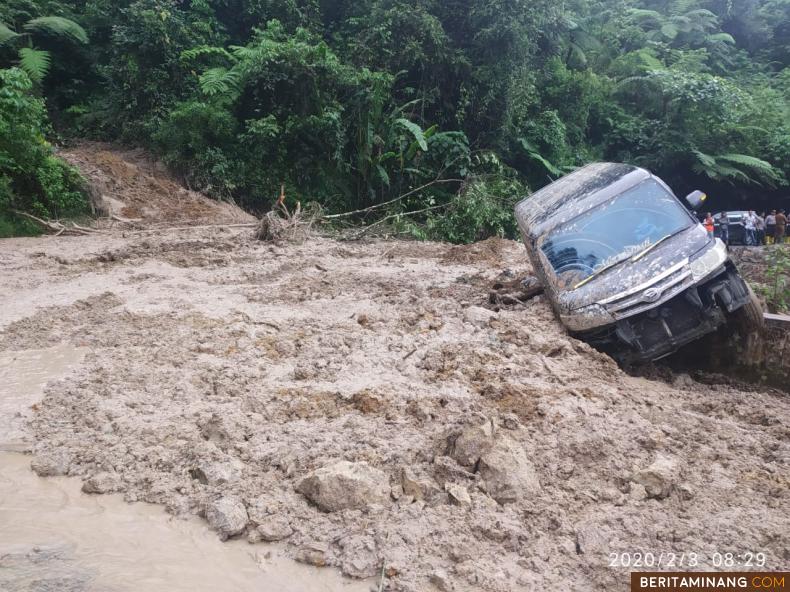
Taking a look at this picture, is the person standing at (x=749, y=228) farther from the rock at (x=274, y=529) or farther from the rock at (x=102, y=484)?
the rock at (x=102, y=484)

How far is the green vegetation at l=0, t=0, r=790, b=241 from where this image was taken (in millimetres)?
14367

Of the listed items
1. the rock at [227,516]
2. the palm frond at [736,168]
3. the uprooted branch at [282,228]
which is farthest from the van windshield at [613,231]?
the palm frond at [736,168]

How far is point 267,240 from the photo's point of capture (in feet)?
37.5

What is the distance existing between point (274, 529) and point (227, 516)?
0.88 ft

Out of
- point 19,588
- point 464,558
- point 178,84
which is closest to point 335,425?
point 464,558

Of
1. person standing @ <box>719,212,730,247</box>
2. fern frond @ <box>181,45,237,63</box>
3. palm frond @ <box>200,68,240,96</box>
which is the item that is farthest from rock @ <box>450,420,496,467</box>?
person standing @ <box>719,212,730,247</box>

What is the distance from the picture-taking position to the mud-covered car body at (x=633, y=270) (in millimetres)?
5371

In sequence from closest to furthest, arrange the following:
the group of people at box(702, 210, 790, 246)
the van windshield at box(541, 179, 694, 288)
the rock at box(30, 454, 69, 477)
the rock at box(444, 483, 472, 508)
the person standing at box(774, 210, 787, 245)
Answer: the rock at box(444, 483, 472, 508), the rock at box(30, 454, 69, 477), the van windshield at box(541, 179, 694, 288), the group of people at box(702, 210, 790, 246), the person standing at box(774, 210, 787, 245)

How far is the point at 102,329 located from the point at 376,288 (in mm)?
3388

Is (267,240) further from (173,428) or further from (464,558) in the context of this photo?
(464,558)

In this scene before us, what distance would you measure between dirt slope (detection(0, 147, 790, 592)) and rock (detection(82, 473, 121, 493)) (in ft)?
0.04

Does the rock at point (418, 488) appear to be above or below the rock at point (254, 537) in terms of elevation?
above

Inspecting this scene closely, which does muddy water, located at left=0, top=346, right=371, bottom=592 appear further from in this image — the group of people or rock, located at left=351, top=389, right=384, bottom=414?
the group of people

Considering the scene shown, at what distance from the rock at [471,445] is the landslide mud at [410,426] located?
0.23 ft
